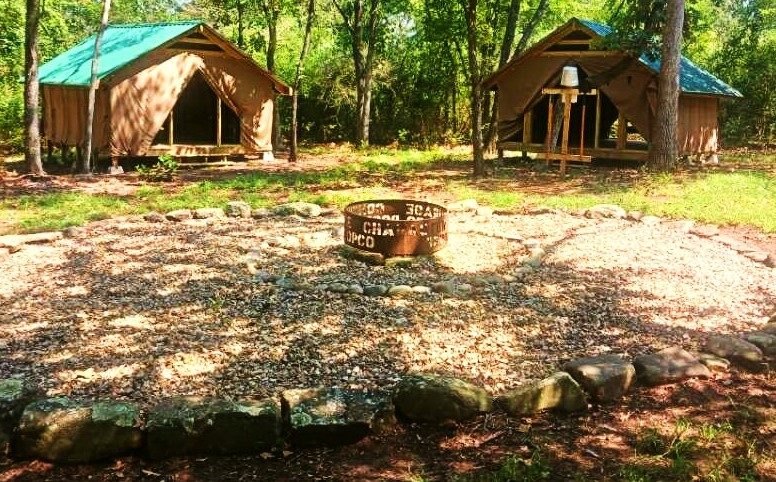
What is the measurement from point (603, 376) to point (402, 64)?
73.0 ft

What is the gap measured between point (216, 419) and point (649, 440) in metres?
2.22

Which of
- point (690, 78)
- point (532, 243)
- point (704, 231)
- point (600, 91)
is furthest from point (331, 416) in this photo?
point (690, 78)

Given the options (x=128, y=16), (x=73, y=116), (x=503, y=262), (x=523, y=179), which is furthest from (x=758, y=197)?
(x=128, y=16)

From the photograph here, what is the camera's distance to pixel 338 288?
614 cm

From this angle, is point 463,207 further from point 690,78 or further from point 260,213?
point 690,78

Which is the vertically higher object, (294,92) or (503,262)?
(294,92)

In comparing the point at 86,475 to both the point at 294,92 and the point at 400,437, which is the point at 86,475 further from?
the point at 294,92

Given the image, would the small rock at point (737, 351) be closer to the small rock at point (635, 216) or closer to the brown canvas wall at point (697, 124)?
the small rock at point (635, 216)

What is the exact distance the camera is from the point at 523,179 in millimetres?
14711

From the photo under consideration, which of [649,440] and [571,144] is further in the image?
[571,144]

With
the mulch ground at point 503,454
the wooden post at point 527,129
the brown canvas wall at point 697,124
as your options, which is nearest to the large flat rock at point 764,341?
the mulch ground at point 503,454

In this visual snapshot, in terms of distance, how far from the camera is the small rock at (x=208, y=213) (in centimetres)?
944

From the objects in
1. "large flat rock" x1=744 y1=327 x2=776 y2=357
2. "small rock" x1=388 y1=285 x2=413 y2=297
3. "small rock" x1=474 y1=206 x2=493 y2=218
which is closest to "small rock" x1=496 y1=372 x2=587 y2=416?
"large flat rock" x1=744 y1=327 x2=776 y2=357

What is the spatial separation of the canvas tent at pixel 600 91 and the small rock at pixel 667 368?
12259 mm
